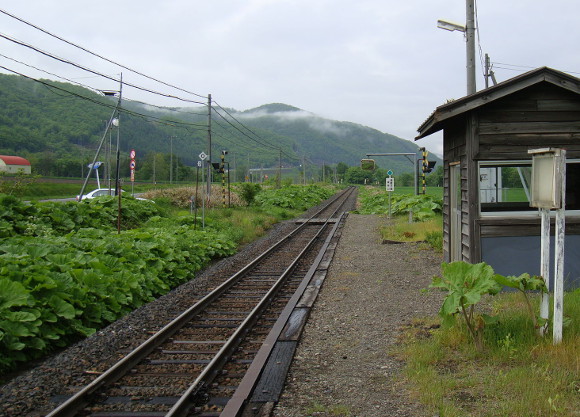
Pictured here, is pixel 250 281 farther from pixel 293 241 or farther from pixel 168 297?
pixel 293 241

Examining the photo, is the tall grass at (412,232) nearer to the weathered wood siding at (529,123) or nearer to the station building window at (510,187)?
the station building window at (510,187)

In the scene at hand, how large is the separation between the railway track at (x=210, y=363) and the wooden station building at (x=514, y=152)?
3.17 meters

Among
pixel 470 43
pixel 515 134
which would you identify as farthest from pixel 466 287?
pixel 470 43

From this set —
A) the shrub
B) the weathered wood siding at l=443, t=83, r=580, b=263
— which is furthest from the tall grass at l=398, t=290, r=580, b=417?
the shrub

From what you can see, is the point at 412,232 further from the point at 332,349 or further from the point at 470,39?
the point at 332,349

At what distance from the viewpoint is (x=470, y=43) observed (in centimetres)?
1147

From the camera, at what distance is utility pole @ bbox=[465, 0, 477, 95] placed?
11.3 metres

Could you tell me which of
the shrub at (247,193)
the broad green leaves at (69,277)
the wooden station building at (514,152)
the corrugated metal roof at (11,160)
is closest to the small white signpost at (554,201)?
the wooden station building at (514,152)

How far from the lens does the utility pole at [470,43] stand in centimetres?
1134

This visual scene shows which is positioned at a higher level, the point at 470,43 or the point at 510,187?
the point at 470,43

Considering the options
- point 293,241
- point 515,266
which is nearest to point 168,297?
point 515,266

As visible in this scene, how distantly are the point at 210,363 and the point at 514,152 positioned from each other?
240 inches

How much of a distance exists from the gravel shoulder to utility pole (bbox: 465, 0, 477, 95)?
4013mm

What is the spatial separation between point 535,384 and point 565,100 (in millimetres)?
5755
